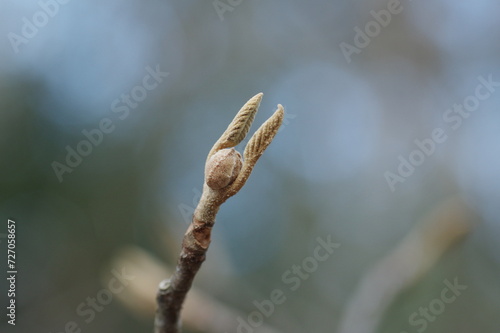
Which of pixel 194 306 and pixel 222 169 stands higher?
pixel 222 169

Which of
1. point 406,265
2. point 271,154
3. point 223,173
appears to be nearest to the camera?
point 223,173

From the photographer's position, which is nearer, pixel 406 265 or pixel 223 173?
pixel 223 173

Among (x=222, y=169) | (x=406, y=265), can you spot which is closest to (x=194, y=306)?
(x=406, y=265)

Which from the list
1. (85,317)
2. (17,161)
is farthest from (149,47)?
(85,317)

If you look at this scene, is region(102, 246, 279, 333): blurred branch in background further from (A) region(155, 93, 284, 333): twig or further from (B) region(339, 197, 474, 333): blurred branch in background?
(A) region(155, 93, 284, 333): twig

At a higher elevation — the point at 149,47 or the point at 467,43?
the point at 467,43

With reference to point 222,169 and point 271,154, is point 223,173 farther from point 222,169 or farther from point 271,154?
point 271,154

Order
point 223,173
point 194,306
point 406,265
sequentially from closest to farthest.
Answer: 1. point 223,173
2. point 194,306
3. point 406,265

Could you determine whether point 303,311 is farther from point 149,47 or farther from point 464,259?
point 149,47
